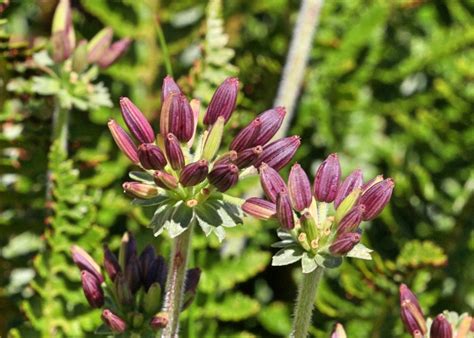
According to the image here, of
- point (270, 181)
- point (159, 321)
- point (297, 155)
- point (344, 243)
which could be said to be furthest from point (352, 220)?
point (297, 155)

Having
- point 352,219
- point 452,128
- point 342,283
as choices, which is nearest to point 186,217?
point 352,219

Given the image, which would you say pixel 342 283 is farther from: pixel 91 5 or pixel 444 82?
pixel 91 5

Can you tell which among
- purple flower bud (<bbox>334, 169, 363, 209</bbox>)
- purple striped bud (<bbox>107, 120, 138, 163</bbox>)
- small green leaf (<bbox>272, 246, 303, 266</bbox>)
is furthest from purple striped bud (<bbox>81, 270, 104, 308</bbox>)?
purple flower bud (<bbox>334, 169, 363, 209</bbox>)

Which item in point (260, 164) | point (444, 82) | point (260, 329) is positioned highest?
point (444, 82)

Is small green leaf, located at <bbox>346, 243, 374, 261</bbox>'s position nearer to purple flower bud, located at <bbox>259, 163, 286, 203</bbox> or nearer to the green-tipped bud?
purple flower bud, located at <bbox>259, 163, 286, 203</bbox>

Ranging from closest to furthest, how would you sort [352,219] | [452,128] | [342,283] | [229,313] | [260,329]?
[352,219], [229,313], [342,283], [260,329], [452,128]

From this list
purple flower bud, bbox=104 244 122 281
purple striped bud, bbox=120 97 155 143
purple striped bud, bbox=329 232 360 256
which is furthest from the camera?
purple flower bud, bbox=104 244 122 281

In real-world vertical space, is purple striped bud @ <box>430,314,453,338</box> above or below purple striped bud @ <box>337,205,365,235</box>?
below
